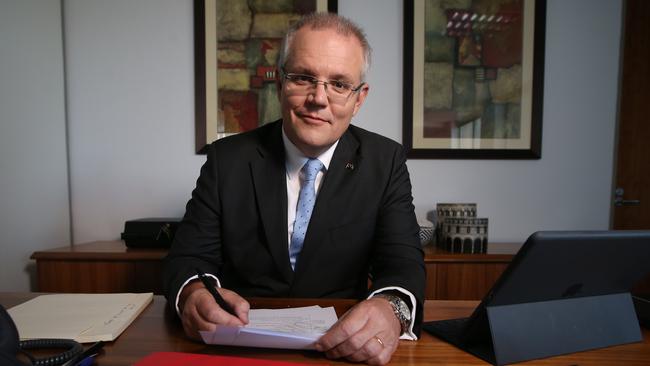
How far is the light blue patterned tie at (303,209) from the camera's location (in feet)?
4.45

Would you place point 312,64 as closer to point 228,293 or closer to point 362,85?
point 362,85

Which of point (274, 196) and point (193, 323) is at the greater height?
point (274, 196)

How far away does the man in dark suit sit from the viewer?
1239 millimetres

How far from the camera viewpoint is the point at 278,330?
77cm

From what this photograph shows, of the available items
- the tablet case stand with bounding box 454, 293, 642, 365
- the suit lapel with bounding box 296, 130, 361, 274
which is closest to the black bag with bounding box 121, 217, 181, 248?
the suit lapel with bounding box 296, 130, 361, 274

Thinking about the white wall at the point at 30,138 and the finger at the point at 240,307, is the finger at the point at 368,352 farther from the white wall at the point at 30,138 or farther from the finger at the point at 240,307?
the white wall at the point at 30,138

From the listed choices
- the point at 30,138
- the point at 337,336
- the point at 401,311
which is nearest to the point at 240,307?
the point at 337,336

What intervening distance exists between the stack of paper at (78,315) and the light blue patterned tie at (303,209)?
48 centimetres

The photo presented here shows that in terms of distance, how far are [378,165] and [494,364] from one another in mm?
845

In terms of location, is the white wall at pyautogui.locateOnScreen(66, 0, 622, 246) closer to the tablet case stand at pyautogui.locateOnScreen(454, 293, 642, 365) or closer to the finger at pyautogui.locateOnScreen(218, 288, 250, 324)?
the tablet case stand at pyautogui.locateOnScreen(454, 293, 642, 365)

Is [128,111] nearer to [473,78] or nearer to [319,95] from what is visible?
[319,95]

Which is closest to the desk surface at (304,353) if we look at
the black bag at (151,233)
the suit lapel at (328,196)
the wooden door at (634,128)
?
the suit lapel at (328,196)

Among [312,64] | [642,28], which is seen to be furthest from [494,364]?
[642,28]

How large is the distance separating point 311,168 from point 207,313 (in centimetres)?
69
